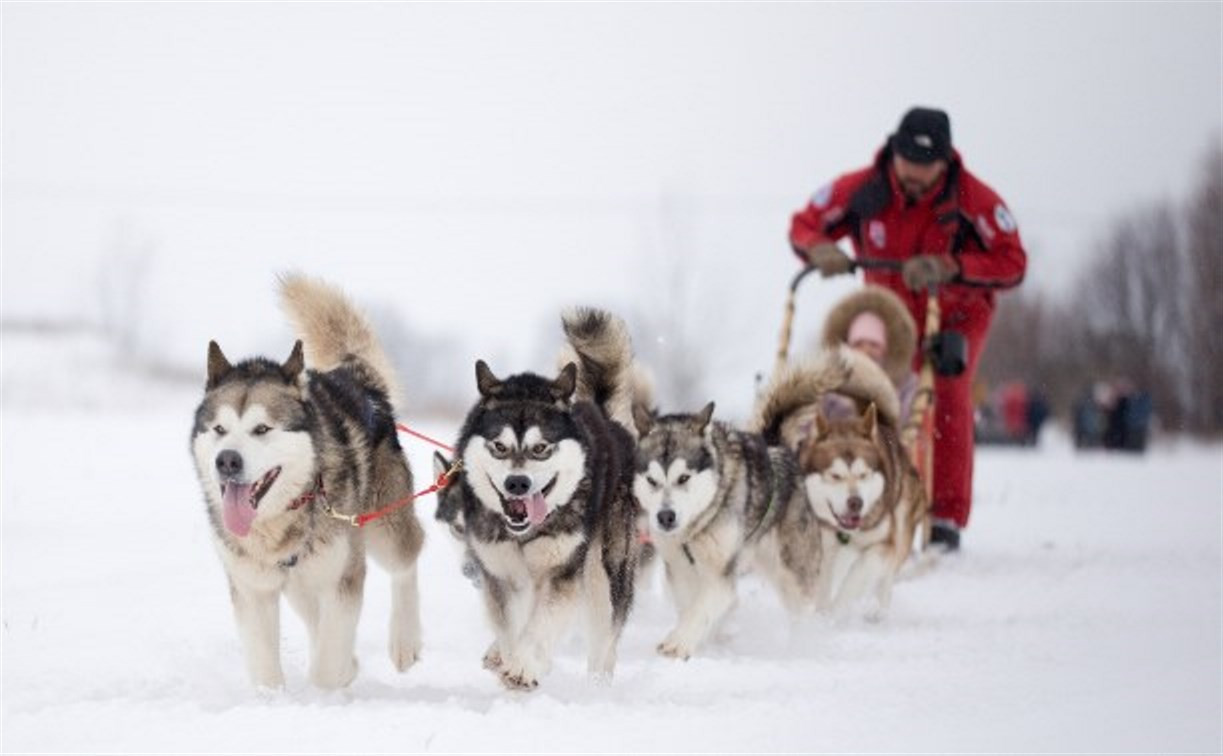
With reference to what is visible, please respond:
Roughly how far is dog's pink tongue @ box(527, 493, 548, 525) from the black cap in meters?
3.73

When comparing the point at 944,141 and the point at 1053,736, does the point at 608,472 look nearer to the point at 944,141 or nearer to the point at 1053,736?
the point at 1053,736

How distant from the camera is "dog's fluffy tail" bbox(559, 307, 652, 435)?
5020mm

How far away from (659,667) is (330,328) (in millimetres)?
1579

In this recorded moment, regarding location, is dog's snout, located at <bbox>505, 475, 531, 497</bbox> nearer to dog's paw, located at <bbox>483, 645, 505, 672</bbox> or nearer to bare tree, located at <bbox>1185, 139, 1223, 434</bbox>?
dog's paw, located at <bbox>483, 645, 505, 672</bbox>

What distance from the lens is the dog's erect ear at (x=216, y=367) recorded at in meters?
4.15

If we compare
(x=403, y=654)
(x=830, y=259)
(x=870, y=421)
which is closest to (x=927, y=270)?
(x=830, y=259)

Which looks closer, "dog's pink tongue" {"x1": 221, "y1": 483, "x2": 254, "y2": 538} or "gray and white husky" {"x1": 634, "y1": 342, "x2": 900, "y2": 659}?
"dog's pink tongue" {"x1": 221, "y1": 483, "x2": 254, "y2": 538}

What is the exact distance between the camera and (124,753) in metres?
3.34

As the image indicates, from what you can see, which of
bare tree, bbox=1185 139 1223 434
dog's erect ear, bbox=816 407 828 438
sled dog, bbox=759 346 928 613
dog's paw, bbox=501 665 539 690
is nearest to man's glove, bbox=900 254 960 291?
sled dog, bbox=759 346 928 613

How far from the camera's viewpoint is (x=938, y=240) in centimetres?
762

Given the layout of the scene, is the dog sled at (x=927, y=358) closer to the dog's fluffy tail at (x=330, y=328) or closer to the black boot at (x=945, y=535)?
the black boot at (x=945, y=535)

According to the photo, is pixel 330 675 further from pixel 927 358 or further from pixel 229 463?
pixel 927 358

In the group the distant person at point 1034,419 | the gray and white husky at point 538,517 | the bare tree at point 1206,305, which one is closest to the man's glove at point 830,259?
the gray and white husky at point 538,517

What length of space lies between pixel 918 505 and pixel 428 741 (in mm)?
3883
